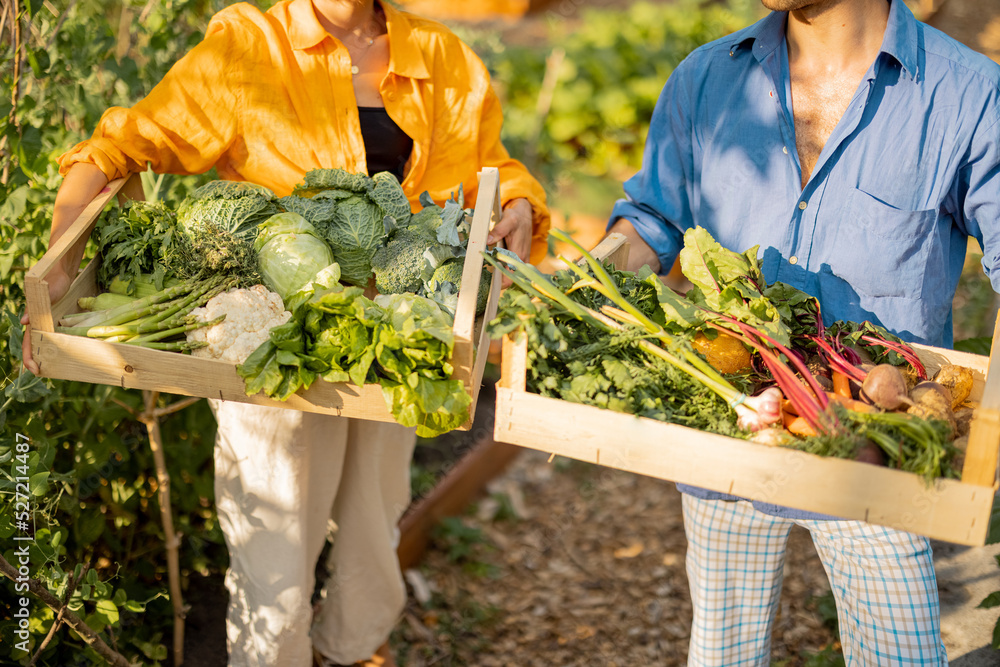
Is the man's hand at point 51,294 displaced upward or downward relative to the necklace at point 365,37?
downward

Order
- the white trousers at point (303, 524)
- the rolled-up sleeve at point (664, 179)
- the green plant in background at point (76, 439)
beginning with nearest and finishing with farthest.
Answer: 1. the green plant in background at point (76, 439)
2. the white trousers at point (303, 524)
3. the rolled-up sleeve at point (664, 179)

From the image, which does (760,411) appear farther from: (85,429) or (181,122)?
(85,429)

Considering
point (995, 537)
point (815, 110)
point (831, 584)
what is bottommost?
point (831, 584)

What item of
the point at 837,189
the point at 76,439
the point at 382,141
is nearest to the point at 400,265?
the point at 382,141

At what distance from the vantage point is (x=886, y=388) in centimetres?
192

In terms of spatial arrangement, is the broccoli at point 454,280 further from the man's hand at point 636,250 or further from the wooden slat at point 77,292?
the wooden slat at point 77,292

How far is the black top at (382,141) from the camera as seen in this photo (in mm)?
2596

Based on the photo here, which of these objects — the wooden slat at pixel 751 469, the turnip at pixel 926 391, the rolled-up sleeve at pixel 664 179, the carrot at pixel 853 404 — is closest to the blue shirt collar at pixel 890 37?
the rolled-up sleeve at pixel 664 179

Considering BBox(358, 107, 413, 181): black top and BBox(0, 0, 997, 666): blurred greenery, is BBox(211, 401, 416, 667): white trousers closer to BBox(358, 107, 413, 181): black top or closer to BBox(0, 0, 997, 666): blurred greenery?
→ BBox(0, 0, 997, 666): blurred greenery

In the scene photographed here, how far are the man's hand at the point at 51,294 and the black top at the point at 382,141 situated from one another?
0.95m

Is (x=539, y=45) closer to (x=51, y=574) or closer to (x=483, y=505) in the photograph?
(x=483, y=505)

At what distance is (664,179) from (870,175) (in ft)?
2.11

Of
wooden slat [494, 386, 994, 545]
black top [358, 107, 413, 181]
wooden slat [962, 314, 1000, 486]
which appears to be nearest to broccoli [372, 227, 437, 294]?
black top [358, 107, 413, 181]

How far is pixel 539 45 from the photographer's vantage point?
29.4 ft
